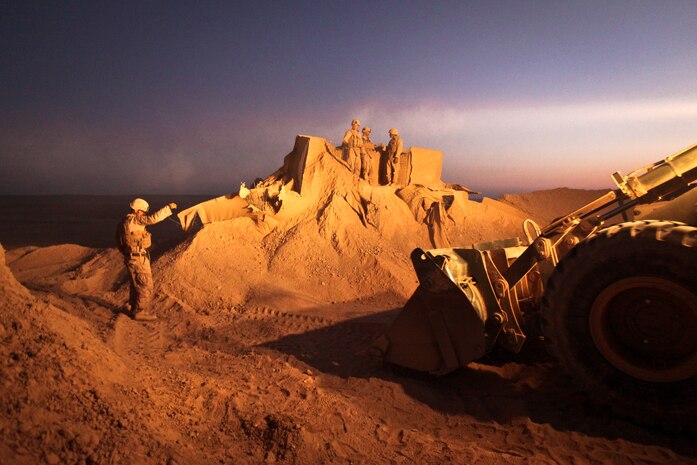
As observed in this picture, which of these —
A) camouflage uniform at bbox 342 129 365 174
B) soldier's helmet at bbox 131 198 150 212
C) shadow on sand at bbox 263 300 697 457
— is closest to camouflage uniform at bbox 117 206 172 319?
soldier's helmet at bbox 131 198 150 212

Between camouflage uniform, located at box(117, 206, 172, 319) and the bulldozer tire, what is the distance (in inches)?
218

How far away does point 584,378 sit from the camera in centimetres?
362

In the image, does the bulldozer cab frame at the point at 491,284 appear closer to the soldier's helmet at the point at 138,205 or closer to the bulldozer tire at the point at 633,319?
the bulldozer tire at the point at 633,319

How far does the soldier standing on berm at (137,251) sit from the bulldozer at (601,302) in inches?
165

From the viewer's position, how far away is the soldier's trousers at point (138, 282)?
22.5 ft

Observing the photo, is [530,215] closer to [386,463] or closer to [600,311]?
[600,311]

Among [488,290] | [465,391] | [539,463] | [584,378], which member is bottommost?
[465,391]

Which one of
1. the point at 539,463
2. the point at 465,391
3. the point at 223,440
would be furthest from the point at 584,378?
the point at 223,440

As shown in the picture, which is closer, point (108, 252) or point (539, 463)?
point (539, 463)

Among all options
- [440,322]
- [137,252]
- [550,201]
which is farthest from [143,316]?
[550,201]

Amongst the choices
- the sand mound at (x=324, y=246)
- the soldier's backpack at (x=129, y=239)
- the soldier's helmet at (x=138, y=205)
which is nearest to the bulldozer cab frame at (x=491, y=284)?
the sand mound at (x=324, y=246)

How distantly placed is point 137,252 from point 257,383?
352cm

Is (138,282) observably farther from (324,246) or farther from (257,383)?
(324,246)

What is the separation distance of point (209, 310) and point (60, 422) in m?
4.93
